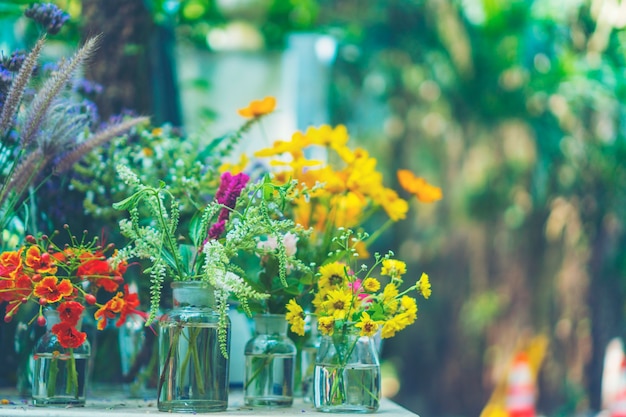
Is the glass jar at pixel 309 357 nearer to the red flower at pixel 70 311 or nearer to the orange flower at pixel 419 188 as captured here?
the orange flower at pixel 419 188

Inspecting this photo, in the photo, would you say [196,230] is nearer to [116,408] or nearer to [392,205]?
[116,408]

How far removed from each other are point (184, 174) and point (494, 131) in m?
4.88

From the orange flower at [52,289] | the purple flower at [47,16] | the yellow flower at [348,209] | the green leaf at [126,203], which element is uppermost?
the purple flower at [47,16]

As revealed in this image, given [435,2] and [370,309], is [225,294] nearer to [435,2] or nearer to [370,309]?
[370,309]

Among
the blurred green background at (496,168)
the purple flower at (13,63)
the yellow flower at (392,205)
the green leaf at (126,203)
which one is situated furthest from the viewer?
the blurred green background at (496,168)

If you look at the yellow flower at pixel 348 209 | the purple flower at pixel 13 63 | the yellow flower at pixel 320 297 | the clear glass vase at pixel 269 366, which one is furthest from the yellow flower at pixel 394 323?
the purple flower at pixel 13 63

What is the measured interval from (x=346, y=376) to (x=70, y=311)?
0.41 m

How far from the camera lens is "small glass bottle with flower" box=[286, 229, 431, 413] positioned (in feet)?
3.86

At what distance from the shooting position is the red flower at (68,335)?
1.17m

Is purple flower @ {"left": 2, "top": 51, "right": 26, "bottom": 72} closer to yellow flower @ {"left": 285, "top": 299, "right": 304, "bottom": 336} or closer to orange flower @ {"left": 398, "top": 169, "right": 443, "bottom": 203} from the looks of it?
yellow flower @ {"left": 285, "top": 299, "right": 304, "bottom": 336}

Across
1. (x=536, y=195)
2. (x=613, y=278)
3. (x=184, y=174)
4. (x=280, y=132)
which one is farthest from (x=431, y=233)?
(x=184, y=174)

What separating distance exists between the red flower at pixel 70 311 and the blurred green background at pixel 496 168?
3420mm

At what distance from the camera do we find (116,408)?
1.23 meters

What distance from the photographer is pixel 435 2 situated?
19.2 ft
